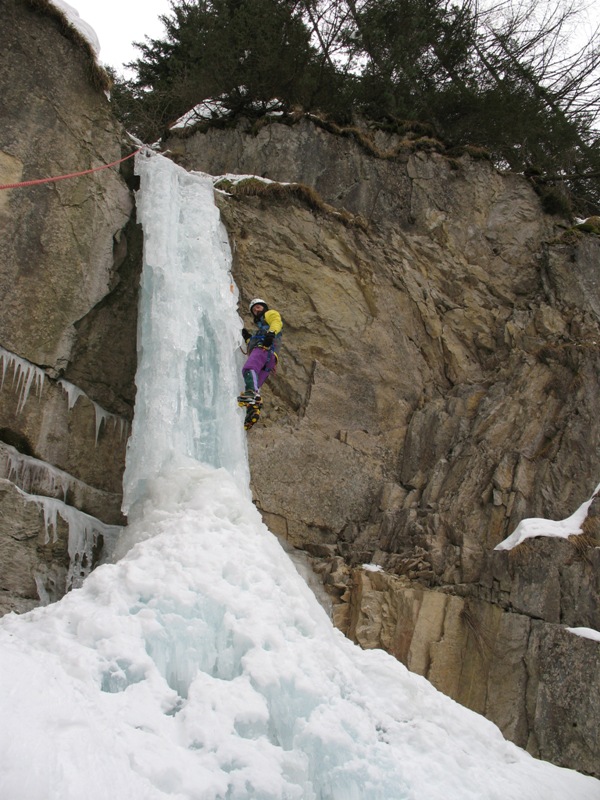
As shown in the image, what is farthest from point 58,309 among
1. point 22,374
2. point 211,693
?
point 211,693

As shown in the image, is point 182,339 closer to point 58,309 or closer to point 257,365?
point 257,365

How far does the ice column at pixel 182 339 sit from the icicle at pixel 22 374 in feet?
3.71

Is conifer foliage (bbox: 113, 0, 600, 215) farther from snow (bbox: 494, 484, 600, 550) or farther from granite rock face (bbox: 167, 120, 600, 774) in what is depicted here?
snow (bbox: 494, 484, 600, 550)

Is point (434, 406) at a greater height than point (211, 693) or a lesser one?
greater

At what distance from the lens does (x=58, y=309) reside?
871cm

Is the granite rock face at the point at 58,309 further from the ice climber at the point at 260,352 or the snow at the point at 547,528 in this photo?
the snow at the point at 547,528

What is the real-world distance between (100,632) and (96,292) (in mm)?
5370

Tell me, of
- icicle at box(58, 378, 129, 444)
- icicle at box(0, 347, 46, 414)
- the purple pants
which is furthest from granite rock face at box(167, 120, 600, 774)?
icicle at box(0, 347, 46, 414)

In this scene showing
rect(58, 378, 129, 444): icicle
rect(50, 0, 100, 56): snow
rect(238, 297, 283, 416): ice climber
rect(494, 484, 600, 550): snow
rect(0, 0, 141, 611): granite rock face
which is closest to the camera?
rect(0, 0, 141, 611): granite rock face

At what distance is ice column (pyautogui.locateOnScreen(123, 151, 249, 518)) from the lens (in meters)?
7.79

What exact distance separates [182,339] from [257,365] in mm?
929

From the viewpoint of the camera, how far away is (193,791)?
371 centimetres

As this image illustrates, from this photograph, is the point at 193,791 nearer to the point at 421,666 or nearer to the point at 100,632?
the point at 100,632

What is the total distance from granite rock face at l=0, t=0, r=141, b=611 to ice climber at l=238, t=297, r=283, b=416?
157 centimetres
